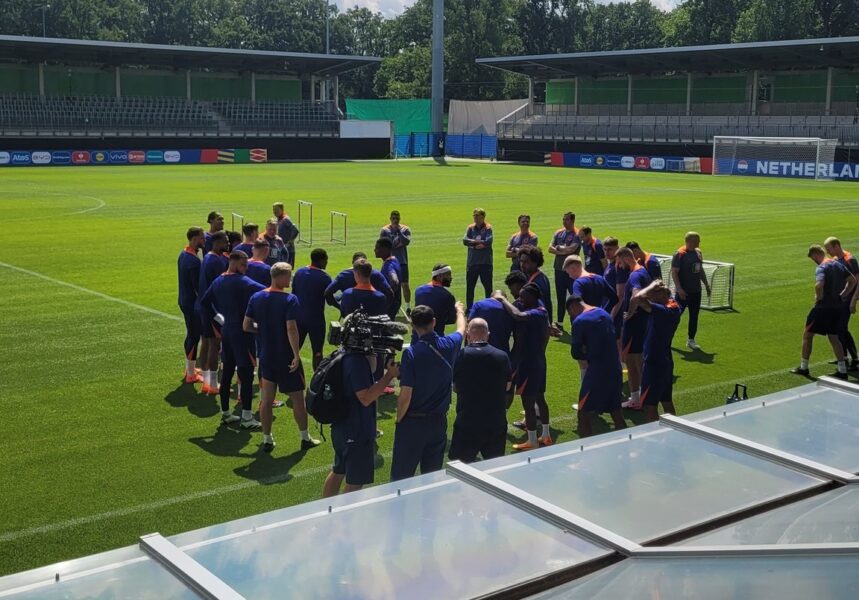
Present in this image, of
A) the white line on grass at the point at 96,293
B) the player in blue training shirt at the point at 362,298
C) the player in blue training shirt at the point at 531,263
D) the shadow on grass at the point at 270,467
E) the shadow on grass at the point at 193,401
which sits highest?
the player in blue training shirt at the point at 531,263

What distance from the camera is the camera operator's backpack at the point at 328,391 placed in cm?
701

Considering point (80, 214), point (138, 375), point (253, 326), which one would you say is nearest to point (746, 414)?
point (253, 326)

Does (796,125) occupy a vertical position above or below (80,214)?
above

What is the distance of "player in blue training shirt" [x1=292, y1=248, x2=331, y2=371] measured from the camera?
10.8m

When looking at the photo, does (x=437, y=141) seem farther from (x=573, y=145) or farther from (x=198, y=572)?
(x=198, y=572)

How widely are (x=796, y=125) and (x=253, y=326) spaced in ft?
198

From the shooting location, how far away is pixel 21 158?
2322 inches

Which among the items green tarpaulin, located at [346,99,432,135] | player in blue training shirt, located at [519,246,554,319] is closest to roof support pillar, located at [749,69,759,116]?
green tarpaulin, located at [346,99,432,135]

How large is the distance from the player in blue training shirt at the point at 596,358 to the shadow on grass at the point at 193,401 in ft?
14.3

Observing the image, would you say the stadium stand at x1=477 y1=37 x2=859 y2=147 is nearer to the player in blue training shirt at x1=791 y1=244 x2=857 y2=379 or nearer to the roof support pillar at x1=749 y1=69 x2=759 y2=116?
the roof support pillar at x1=749 y1=69 x2=759 y2=116

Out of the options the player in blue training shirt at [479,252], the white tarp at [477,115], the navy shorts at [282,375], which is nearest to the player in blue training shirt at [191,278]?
the navy shorts at [282,375]

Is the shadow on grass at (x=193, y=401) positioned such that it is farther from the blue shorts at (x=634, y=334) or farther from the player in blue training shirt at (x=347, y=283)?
the blue shorts at (x=634, y=334)

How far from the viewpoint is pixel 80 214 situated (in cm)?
3073

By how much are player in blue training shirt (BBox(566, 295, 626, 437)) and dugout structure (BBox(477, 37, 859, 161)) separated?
170 feet
